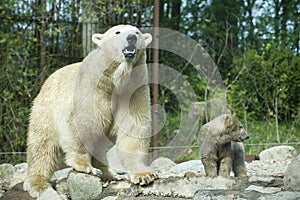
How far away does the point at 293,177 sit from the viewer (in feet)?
9.76

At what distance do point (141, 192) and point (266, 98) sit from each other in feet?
20.9

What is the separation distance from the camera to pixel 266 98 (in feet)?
31.4

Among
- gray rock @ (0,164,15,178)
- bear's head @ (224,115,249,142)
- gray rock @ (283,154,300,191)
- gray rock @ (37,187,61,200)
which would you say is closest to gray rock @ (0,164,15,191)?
gray rock @ (0,164,15,178)

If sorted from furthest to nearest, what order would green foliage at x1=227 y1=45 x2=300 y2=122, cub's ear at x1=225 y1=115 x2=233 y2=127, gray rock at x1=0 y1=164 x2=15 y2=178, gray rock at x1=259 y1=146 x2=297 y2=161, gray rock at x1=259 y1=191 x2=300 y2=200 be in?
green foliage at x1=227 y1=45 x2=300 y2=122, gray rock at x1=259 y1=146 x2=297 y2=161, gray rock at x1=0 y1=164 x2=15 y2=178, cub's ear at x1=225 y1=115 x2=233 y2=127, gray rock at x1=259 y1=191 x2=300 y2=200

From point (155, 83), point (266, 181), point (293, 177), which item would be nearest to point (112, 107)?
point (266, 181)

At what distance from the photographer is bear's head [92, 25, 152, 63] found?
3.64m

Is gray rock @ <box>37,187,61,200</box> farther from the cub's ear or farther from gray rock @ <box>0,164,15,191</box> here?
the cub's ear

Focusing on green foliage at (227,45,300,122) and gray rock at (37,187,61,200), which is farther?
green foliage at (227,45,300,122)

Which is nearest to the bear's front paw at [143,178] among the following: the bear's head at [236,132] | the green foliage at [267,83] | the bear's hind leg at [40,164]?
the bear's head at [236,132]

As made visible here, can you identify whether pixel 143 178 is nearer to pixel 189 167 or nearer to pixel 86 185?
pixel 86 185

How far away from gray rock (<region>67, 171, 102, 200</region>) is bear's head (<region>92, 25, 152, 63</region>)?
0.97 meters

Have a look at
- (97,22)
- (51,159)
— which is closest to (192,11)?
(97,22)

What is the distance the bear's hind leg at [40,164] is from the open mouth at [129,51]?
120 centimetres

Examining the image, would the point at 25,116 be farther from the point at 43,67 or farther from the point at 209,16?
the point at 209,16
